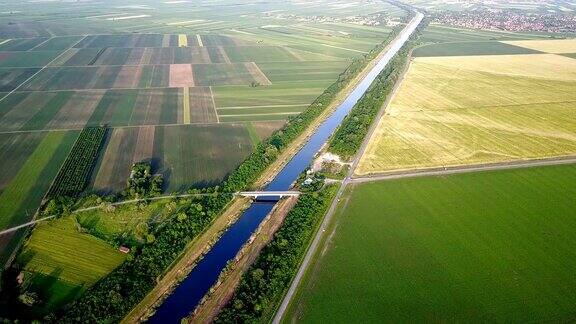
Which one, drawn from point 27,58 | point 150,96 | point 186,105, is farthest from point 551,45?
point 27,58

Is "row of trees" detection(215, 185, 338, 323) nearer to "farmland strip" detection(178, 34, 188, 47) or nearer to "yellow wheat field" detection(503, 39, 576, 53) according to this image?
"farmland strip" detection(178, 34, 188, 47)

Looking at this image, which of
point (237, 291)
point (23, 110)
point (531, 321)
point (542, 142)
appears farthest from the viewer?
point (23, 110)

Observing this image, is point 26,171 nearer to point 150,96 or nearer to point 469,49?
point 150,96

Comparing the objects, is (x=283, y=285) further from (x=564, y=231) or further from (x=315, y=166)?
(x=564, y=231)

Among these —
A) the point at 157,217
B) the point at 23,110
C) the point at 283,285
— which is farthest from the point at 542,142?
the point at 23,110

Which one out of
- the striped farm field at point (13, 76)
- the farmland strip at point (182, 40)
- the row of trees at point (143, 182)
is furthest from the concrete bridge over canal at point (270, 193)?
the farmland strip at point (182, 40)
